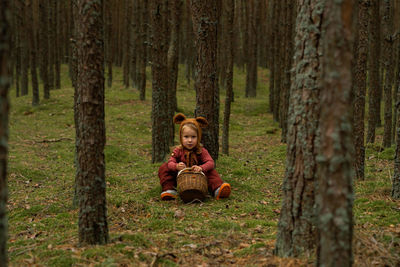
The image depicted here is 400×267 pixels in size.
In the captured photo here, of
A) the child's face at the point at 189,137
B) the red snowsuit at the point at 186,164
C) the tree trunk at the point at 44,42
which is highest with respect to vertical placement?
the tree trunk at the point at 44,42

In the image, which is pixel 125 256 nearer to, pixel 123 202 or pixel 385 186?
pixel 123 202

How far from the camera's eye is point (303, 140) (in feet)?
10.5

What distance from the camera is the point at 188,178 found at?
236 inches

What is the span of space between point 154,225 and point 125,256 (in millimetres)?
1453

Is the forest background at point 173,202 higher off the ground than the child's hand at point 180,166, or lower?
lower

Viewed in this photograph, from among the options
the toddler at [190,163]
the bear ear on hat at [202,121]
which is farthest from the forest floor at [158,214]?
the bear ear on hat at [202,121]

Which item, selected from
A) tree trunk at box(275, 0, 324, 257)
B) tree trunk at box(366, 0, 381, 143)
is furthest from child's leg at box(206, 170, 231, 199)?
tree trunk at box(366, 0, 381, 143)

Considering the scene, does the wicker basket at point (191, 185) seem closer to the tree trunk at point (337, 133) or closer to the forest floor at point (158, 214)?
the forest floor at point (158, 214)

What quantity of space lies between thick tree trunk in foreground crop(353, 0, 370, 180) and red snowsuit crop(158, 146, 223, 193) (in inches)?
114

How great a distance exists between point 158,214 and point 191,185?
80 centimetres

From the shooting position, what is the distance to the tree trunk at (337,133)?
2273mm

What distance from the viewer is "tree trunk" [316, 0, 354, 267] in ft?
7.46

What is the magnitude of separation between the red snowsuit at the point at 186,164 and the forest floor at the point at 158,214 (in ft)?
1.14

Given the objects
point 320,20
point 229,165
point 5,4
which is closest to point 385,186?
point 229,165
